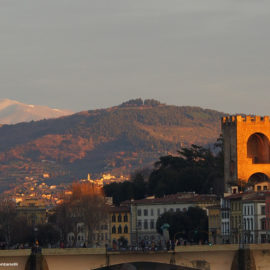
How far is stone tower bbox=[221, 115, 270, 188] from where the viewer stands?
14562cm

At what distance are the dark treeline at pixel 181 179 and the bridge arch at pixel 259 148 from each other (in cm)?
664

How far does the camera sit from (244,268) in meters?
91.9

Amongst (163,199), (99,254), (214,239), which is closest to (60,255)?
(99,254)

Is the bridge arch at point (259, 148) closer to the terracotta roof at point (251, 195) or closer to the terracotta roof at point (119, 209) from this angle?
the terracotta roof at point (251, 195)

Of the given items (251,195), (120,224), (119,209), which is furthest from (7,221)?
(251,195)

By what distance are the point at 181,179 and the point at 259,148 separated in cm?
1719

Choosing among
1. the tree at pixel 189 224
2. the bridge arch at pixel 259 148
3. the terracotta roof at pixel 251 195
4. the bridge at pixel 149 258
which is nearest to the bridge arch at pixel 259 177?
the bridge arch at pixel 259 148

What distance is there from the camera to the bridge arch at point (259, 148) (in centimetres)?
14862

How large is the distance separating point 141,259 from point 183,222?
1963 inches

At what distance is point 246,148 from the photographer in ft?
482

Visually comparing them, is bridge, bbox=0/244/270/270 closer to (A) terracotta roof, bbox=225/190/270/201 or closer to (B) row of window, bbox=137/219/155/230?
(A) terracotta roof, bbox=225/190/270/201

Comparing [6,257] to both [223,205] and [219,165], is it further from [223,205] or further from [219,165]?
[219,165]

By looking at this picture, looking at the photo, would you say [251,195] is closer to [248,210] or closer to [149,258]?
[248,210]

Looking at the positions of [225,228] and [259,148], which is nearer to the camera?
Result: [225,228]
